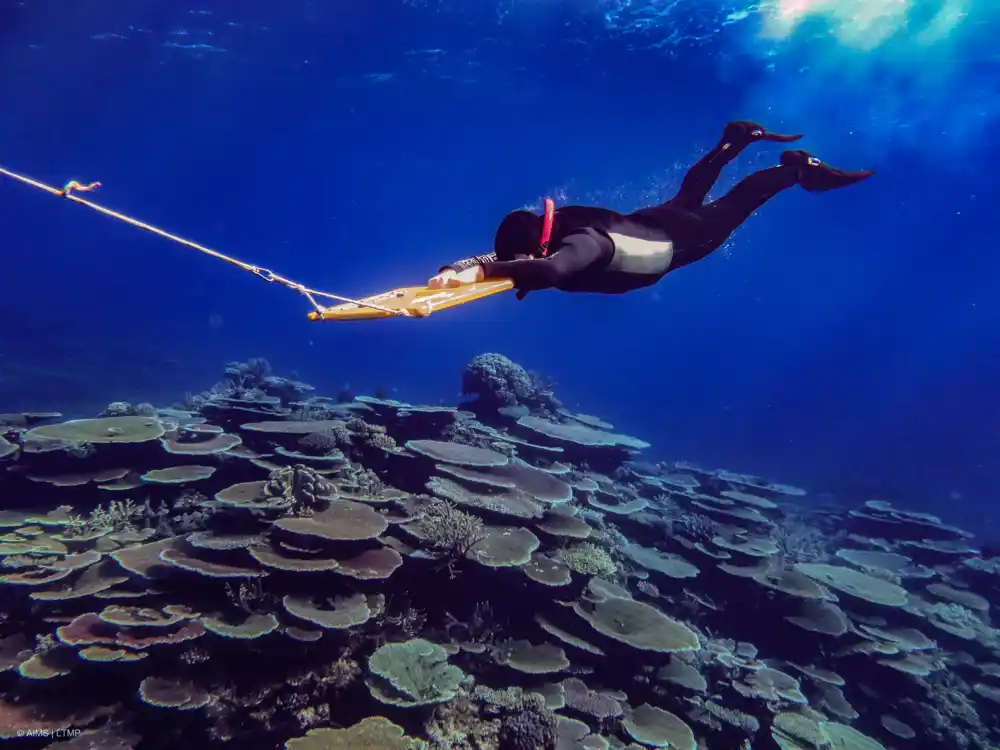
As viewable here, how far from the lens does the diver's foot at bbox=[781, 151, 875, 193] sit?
252 inches

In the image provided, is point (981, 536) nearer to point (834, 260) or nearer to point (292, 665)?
point (292, 665)

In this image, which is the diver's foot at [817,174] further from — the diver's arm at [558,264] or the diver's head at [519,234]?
the diver's head at [519,234]

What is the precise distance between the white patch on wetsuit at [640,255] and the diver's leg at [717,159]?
1939 mm

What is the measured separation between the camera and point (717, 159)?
6.84m

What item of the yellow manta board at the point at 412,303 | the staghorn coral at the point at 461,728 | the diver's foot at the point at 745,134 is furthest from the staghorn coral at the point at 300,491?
the diver's foot at the point at 745,134

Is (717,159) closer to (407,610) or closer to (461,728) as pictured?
(407,610)

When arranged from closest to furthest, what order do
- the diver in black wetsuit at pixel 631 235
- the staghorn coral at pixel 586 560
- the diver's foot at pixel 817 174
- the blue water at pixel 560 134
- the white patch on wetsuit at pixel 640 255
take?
the diver in black wetsuit at pixel 631 235 < the white patch on wetsuit at pixel 640 255 < the diver's foot at pixel 817 174 < the staghorn coral at pixel 586 560 < the blue water at pixel 560 134

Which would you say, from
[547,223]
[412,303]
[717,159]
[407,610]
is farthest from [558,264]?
[717,159]

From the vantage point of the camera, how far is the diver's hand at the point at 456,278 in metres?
3.47

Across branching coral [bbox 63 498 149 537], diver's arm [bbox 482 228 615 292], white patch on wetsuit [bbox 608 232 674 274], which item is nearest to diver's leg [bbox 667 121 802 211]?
white patch on wetsuit [bbox 608 232 674 274]

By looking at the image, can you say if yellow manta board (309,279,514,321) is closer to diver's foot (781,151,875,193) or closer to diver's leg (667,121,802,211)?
diver's leg (667,121,802,211)

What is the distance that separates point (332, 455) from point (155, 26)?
3609 cm

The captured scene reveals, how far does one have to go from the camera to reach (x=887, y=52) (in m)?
25.2

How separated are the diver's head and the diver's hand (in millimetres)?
741
